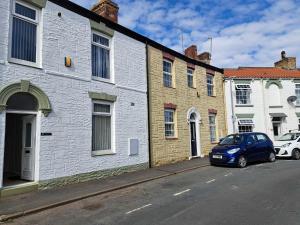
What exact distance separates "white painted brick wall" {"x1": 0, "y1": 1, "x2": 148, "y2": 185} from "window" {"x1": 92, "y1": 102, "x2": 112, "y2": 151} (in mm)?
366

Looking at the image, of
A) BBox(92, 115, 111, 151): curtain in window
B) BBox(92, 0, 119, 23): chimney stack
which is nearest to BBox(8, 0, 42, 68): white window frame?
BBox(92, 115, 111, 151): curtain in window

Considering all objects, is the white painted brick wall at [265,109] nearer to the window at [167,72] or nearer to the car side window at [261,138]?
the car side window at [261,138]

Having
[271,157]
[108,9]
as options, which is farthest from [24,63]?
[271,157]

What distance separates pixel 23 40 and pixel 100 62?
3.54 m

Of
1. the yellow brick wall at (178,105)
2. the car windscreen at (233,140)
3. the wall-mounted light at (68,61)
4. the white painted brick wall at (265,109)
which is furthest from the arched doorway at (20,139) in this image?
the white painted brick wall at (265,109)

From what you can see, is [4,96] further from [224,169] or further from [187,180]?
[224,169]

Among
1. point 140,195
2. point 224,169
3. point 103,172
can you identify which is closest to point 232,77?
point 224,169

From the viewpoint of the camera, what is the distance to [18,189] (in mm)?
8953

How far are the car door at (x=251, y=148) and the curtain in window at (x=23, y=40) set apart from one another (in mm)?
10646

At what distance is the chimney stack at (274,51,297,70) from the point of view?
A: 92.3 feet

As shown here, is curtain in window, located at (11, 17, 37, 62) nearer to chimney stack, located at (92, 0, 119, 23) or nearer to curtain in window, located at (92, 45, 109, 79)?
curtain in window, located at (92, 45, 109, 79)

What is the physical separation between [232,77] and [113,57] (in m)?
12.8

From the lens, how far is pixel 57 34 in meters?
10.7

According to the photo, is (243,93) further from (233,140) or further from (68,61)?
(68,61)
